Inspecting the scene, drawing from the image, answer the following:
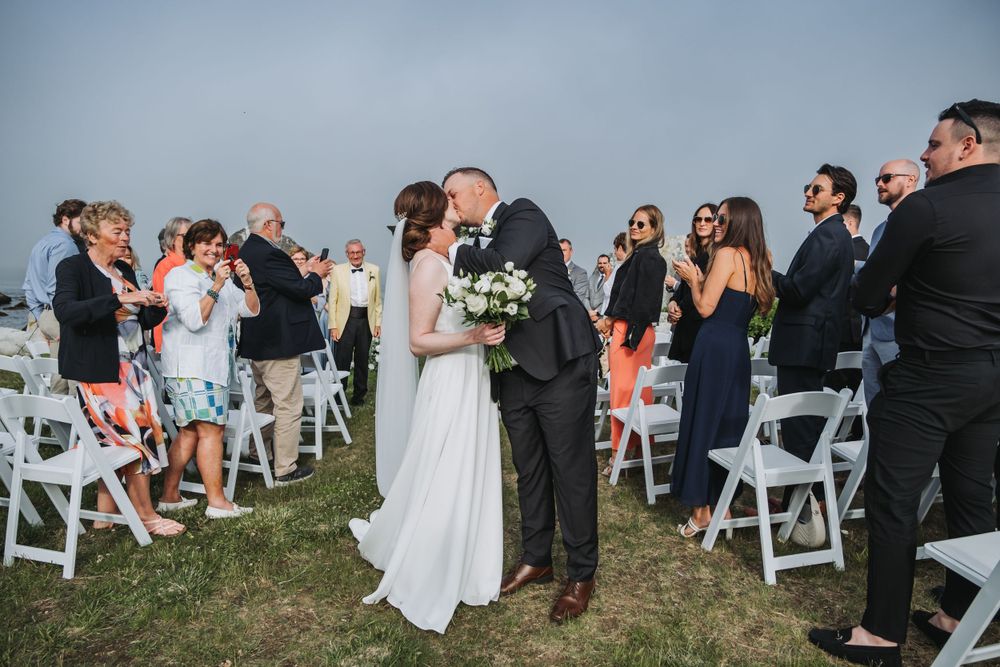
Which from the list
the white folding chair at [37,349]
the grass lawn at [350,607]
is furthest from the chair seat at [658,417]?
the white folding chair at [37,349]

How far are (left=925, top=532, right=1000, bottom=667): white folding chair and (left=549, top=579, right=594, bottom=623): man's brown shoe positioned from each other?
1.58 m

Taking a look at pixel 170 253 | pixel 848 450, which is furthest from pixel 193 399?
pixel 848 450

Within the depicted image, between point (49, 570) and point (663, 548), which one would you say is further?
point (663, 548)

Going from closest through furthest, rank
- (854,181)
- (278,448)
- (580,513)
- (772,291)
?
1. (580,513)
2. (772,291)
3. (854,181)
4. (278,448)

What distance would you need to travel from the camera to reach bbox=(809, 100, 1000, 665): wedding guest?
227 centimetres

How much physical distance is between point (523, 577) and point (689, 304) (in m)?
2.85

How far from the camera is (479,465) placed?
3.11 meters

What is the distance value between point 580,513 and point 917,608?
2.11 meters

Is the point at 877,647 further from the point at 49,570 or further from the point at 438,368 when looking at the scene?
the point at 49,570

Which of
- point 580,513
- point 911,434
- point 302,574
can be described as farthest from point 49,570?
point 911,434

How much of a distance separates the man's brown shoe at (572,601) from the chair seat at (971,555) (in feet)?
5.41

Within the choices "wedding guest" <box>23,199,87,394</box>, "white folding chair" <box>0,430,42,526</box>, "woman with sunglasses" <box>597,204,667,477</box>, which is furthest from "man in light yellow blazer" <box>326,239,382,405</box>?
"white folding chair" <box>0,430,42,526</box>

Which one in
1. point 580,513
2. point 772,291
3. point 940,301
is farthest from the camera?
point 772,291

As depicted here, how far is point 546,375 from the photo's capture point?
9.27 feet
